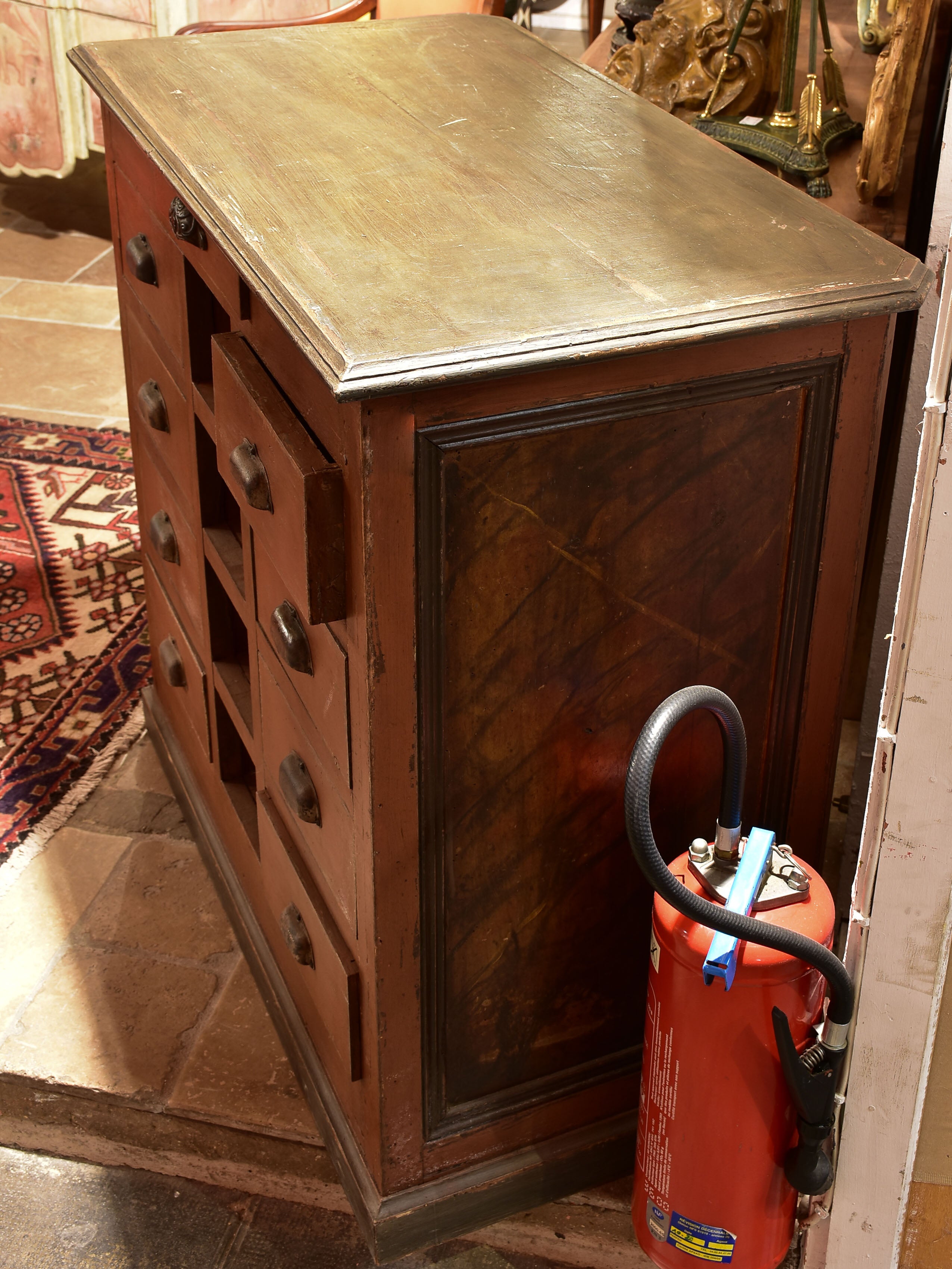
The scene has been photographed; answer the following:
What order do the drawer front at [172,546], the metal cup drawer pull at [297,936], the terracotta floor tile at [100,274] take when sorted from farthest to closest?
the terracotta floor tile at [100,274] < the drawer front at [172,546] < the metal cup drawer pull at [297,936]

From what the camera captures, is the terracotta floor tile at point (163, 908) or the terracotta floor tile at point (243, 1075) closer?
the terracotta floor tile at point (243, 1075)

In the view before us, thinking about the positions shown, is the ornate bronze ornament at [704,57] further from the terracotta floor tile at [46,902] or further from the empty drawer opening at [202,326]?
the terracotta floor tile at [46,902]

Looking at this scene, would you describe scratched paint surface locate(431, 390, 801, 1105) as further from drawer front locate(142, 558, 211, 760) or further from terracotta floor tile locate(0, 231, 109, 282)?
terracotta floor tile locate(0, 231, 109, 282)

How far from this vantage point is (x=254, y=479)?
1454 mm

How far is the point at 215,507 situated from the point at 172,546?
21cm

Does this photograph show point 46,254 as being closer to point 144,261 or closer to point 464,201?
point 144,261

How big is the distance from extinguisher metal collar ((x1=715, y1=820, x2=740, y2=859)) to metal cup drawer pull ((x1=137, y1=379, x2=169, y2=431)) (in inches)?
40.7

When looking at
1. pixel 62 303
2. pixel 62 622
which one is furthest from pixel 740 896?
pixel 62 303

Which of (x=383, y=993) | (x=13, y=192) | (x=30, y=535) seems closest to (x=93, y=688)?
(x=30, y=535)

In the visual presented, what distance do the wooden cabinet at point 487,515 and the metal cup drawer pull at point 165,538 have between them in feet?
0.60

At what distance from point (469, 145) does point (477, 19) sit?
0.61m

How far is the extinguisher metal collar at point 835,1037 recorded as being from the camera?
144cm

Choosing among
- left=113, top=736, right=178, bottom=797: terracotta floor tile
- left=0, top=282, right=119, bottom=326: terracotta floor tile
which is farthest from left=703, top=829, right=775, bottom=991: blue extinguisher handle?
left=0, top=282, right=119, bottom=326: terracotta floor tile

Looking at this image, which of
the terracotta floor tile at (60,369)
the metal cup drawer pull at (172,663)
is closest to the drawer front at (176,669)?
the metal cup drawer pull at (172,663)
